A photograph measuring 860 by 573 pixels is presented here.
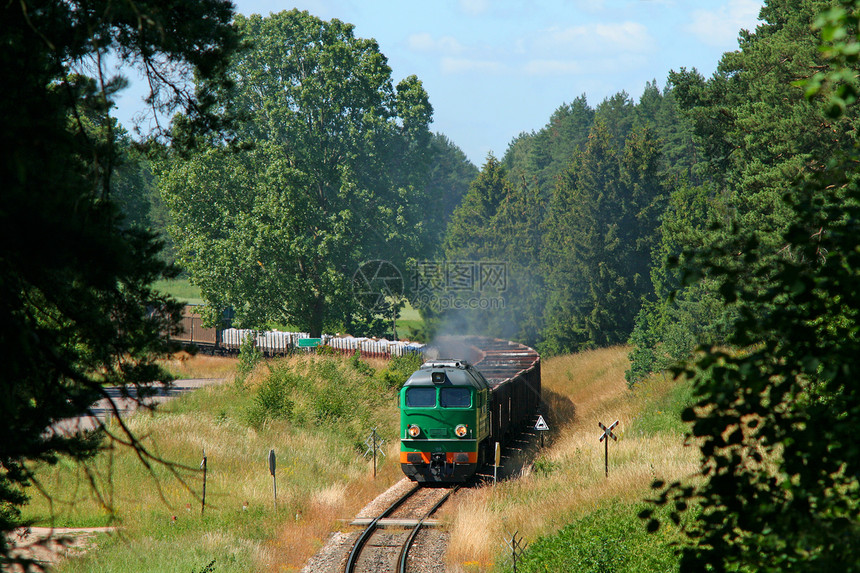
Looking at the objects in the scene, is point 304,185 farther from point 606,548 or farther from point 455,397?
point 606,548

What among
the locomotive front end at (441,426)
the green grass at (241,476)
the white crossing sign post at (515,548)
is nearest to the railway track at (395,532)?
the locomotive front end at (441,426)


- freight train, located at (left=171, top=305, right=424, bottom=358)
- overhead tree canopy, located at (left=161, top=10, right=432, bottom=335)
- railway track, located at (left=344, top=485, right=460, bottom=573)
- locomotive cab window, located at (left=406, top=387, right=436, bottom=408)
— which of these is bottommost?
railway track, located at (left=344, top=485, right=460, bottom=573)

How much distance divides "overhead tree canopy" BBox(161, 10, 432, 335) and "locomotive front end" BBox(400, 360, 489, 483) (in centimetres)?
2493

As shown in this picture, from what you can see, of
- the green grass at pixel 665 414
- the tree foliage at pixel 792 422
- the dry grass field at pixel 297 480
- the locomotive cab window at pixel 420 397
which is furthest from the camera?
the green grass at pixel 665 414

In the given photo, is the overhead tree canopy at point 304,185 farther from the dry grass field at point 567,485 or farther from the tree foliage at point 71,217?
the tree foliage at point 71,217

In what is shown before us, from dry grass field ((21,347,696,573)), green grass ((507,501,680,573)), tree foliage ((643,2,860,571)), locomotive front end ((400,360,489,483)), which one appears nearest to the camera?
tree foliage ((643,2,860,571))

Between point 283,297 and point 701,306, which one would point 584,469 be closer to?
point 701,306

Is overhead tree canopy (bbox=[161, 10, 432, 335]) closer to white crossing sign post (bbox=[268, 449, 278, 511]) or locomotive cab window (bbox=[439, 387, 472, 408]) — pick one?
locomotive cab window (bbox=[439, 387, 472, 408])

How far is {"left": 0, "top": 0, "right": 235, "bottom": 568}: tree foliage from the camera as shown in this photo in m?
4.82

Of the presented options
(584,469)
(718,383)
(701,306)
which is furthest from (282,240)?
(718,383)

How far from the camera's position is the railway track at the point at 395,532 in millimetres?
13463

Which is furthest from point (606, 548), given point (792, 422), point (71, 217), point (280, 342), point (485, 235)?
point (485, 235)

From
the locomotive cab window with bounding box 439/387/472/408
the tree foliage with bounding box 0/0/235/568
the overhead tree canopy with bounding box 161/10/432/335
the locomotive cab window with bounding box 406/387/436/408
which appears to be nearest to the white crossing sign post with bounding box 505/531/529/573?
the locomotive cab window with bounding box 439/387/472/408

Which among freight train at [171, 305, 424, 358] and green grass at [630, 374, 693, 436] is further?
freight train at [171, 305, 424, 358]
